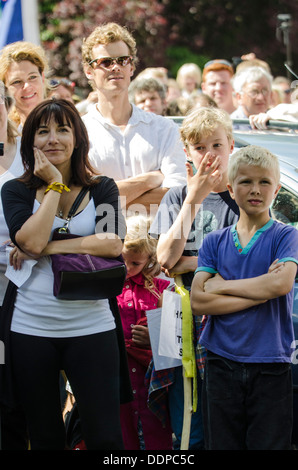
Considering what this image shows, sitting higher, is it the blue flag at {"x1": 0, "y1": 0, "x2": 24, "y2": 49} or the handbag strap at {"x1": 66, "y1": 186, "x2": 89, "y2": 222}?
the blue flag at {"x1": 0, "y1": 0, "x2": 24, "y2": 49}

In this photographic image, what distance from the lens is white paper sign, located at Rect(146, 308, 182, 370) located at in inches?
161

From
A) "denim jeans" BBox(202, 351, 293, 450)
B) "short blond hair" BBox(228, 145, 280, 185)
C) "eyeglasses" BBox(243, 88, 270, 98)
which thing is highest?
"eyeglasses" BBox(243, 88, 270, 98)

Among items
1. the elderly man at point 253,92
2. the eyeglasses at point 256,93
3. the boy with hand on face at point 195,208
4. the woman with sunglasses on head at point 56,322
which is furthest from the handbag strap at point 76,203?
the eyeglasses at point 256,93

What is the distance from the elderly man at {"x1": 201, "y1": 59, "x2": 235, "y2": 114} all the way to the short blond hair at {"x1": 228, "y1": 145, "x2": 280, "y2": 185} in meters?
4.58

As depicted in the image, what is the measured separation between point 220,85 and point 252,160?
15.6ft

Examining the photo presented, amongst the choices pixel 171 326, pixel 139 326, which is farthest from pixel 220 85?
pixel 171 326

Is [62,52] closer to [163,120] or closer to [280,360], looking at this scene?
[163,120]

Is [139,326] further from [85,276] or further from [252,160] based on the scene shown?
[252,160]

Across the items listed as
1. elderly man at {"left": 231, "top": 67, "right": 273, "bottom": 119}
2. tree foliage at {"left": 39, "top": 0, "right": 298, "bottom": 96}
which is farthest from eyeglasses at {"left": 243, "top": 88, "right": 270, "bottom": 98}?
tree foliage at {"left": 39, "top": 0, "right": 298, "bottom": 96}

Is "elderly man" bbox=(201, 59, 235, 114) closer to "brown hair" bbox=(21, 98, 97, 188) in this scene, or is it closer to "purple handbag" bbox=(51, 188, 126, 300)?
"brown hair" bbox=(21, 98, 97, 188)

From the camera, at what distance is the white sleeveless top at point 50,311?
352 cm

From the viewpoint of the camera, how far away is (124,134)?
479cm

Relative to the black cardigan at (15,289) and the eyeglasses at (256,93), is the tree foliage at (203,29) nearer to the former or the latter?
the eyeglasses at (256,93)

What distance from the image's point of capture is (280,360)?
353 cm
